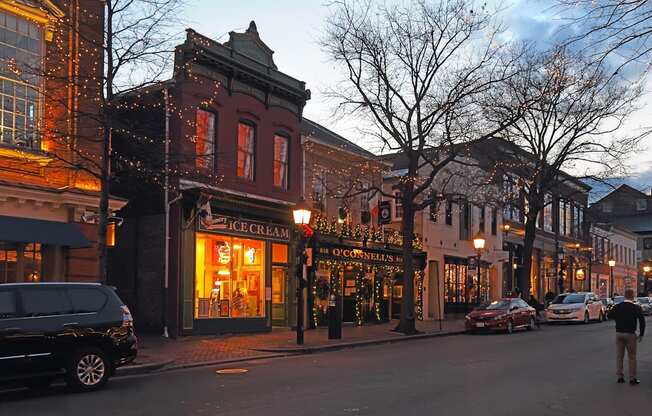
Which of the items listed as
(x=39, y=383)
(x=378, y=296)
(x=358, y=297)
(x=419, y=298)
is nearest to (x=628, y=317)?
(x=39, y=383)

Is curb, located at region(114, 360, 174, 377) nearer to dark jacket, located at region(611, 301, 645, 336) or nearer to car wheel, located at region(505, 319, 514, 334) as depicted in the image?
dark jacket, located at region(611, 301, 645, 336)

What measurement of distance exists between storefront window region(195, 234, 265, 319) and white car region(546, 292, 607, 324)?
1616 centimetres

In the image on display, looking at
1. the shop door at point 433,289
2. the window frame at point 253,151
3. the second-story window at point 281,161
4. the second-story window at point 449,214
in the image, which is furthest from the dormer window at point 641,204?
the window frame at point 253,151

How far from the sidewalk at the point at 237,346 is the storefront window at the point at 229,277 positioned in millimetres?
1016

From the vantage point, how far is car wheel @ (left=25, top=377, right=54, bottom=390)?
37.6 ft

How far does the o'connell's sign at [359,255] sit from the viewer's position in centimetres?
2800

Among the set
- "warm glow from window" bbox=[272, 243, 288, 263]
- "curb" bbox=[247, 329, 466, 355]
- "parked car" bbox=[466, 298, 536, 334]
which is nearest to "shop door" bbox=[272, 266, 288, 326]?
"warm glow from window" bbox=[272, 243, 288, 263]

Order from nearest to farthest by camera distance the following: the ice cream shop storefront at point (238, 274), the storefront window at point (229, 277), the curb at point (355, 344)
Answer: the curb at point (355, 344) < the ice cream shop storefront at point (238, 274) < the storefront window at point (229, 277)

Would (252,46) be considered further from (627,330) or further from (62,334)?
(627,330)

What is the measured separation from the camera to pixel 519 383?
41.7ft

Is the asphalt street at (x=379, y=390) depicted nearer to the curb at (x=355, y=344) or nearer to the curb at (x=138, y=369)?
the curb at (x=138, y=369)

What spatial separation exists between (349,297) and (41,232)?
50.4 feet

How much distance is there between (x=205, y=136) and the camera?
75.6 ft

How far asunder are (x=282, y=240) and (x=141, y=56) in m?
11.4
